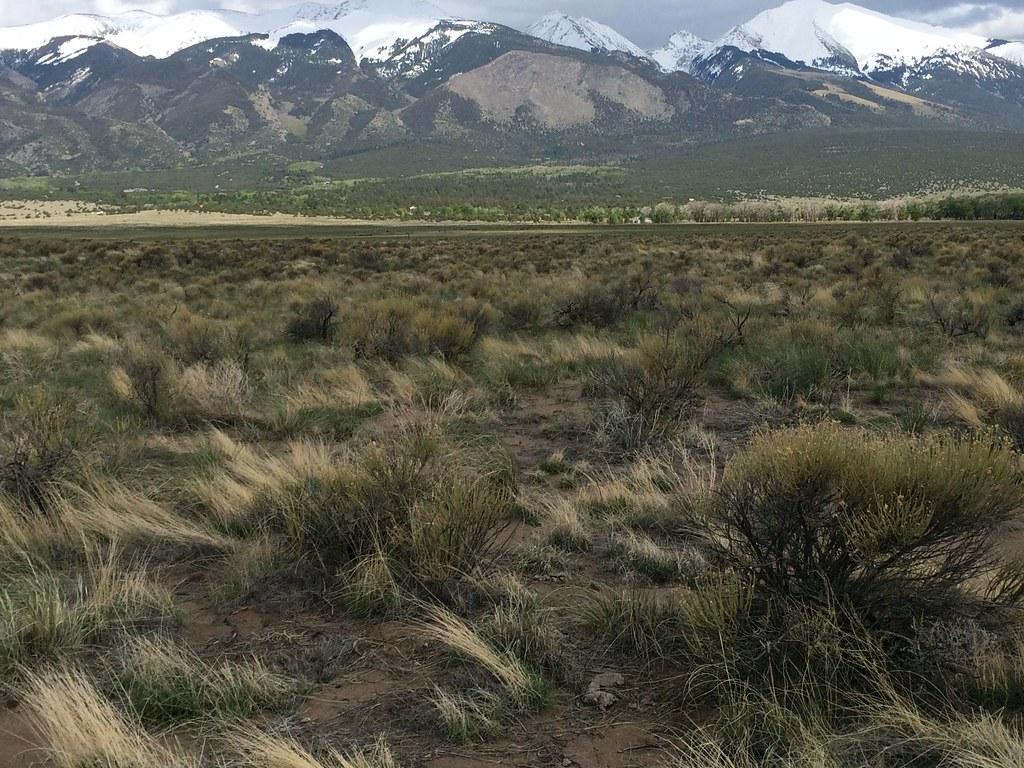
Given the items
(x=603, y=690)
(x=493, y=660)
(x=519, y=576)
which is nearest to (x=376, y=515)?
(x=519, y=576)

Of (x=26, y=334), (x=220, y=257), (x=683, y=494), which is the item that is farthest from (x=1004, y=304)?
(x=220, y=257)

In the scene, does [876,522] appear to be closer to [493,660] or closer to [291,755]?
[493,660]

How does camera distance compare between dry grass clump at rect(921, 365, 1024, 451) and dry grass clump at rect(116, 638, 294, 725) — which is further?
dry grass clump at rect(921, 365, 1024, 451)

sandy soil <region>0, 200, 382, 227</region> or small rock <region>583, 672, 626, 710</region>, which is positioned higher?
small rock <region>583, 672, 626, 710</region>

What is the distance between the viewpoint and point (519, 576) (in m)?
4.44

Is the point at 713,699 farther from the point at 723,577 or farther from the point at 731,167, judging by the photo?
the point at 731,167

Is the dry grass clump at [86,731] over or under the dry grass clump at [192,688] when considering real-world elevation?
over

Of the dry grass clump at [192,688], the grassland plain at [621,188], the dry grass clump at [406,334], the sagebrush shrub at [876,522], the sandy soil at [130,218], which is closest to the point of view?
the dry grass clump at [192,688]

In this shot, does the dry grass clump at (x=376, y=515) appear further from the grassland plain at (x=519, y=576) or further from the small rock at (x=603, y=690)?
the small rock at (x=603, y=690)

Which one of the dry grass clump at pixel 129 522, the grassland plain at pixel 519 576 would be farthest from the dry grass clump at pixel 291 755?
the dry grass clump at pixel 129 522

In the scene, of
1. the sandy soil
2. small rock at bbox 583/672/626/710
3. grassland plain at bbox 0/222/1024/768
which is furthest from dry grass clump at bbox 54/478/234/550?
the sandy soil

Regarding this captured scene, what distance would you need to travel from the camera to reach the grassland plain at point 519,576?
2.98 meters

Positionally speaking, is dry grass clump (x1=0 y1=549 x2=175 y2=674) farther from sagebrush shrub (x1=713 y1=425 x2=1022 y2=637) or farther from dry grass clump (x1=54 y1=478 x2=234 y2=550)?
sagebrush shrub (x1=713 y1=425 x2=1022 y2=637)

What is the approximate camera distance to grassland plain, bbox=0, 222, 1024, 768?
2.98m
